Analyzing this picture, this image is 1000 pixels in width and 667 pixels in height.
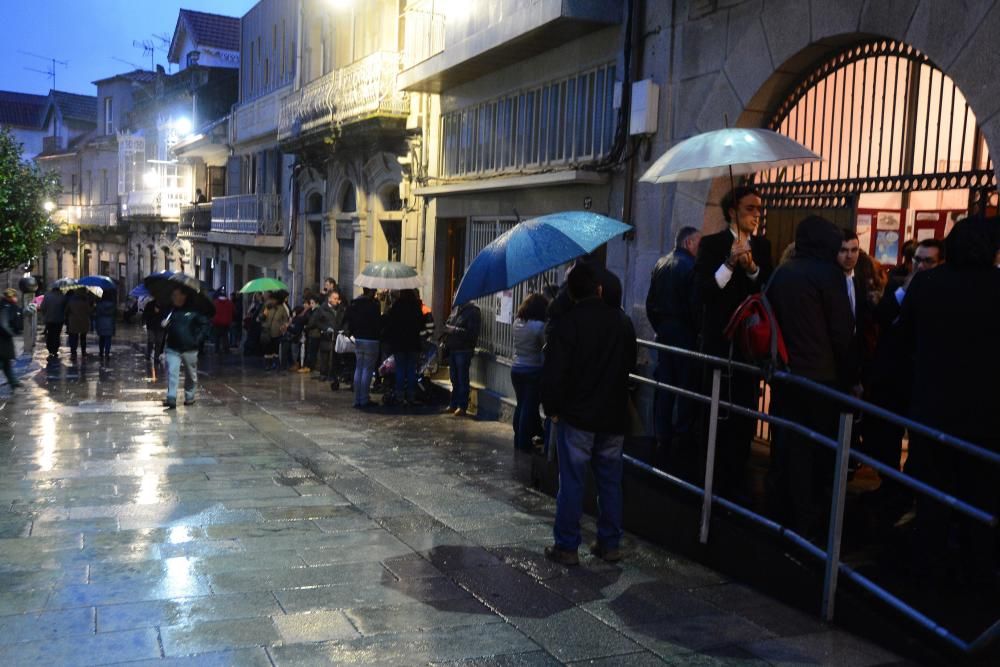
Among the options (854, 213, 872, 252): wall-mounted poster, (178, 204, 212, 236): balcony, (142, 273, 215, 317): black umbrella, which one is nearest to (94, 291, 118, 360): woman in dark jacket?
(178, 204, 212, 236): balcony

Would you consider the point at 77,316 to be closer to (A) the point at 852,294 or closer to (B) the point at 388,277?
(B) the point at 388,277

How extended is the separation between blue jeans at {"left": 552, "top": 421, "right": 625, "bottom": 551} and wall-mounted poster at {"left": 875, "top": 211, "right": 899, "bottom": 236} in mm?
3644

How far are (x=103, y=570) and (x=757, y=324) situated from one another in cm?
400

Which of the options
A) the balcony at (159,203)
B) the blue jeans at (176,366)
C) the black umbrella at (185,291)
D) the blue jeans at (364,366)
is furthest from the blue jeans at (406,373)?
the balcony at (159,203)

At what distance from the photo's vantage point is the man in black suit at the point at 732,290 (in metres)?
5.96

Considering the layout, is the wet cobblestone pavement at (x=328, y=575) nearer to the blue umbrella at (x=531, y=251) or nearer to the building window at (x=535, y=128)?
the blue umbrella at (x=531, y=251)

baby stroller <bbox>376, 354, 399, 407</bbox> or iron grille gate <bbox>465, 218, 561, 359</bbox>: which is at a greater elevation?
iron grille gate <bbox>465, 218, 561, 359</bbox>

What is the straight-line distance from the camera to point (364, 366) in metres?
14.9

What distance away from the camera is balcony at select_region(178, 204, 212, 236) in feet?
110

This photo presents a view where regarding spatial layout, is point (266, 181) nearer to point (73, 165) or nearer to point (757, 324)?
point (757, 324)

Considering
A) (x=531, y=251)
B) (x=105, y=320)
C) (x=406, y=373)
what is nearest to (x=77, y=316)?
(x=105, y=320)

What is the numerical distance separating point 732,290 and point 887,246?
2.81m

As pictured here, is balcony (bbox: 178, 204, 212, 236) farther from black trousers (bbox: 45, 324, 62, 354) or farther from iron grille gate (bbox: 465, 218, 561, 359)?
iron grille gate (bbox: 465, 218, 561, 359)

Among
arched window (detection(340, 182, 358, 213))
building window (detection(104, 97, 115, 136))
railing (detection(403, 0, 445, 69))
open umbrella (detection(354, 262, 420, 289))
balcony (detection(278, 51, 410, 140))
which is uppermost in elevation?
building window (detection(104, 97, 115, 136))
